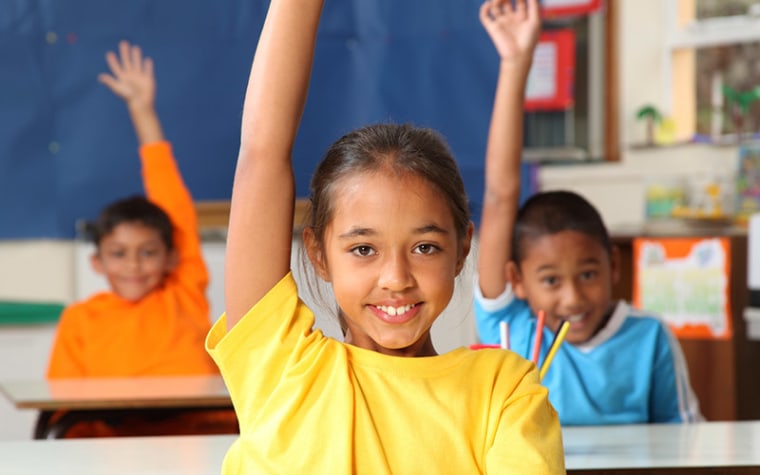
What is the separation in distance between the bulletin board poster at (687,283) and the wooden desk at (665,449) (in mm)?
2139

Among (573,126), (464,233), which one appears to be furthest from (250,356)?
(573,126)

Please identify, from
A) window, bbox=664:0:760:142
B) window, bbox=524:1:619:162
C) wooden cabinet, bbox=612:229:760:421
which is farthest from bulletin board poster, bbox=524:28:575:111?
wooden cabinet, bbox=612:229:760:421

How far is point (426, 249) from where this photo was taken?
3.34 feet

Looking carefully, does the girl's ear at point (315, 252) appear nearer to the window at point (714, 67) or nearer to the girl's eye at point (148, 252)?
→ the girl's eye at point (148, 252)

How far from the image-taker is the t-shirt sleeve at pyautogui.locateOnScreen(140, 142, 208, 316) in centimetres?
304

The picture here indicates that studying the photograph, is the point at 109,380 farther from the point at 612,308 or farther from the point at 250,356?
the point at 250,356

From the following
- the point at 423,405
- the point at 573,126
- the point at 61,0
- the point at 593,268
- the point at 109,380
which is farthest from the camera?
the point at 573,126

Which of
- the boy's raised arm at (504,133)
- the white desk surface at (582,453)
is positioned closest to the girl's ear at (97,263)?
the boy's raised arm at (504,133)

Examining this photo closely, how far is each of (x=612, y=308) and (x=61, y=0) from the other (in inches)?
105

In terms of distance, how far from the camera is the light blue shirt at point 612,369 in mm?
1790

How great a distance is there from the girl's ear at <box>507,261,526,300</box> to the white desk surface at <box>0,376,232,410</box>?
27.4 inches

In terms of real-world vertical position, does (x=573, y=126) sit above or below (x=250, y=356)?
above

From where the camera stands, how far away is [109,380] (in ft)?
8.19

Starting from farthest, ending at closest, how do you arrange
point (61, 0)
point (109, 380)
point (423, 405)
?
point (61, 0), point (109, 380), point (423, 405)
